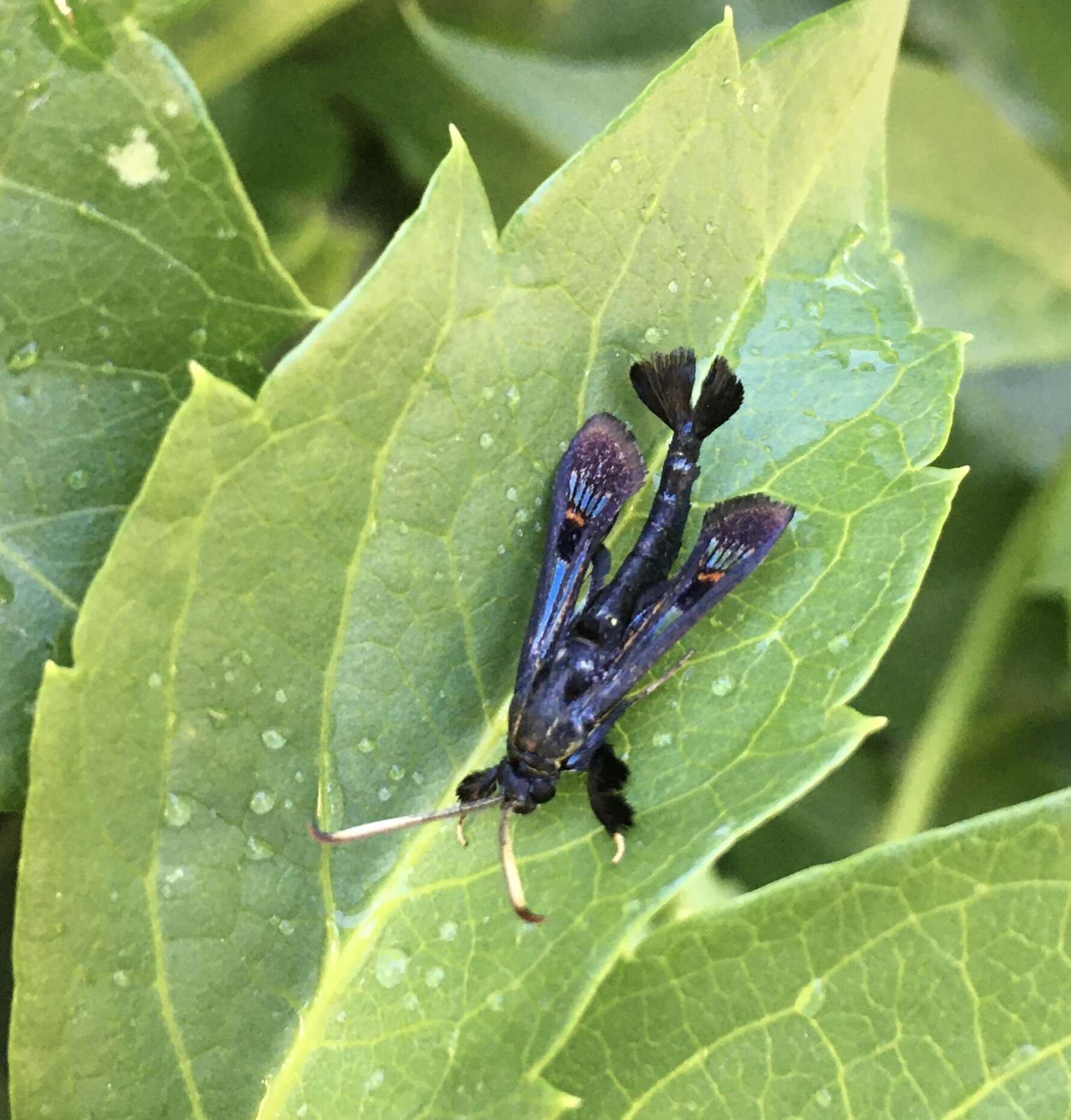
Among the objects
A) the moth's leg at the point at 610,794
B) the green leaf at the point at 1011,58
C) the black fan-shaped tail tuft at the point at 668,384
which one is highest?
the green leaf at the point at 1011,58

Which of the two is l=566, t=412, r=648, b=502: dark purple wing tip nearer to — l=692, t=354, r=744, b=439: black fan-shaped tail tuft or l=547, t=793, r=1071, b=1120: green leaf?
l=692, t=354, r=744, b=439: black fan-shaped tail tuft

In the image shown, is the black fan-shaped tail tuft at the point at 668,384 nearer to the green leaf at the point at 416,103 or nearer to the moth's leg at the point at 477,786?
the moth's leg at the point at 477,786

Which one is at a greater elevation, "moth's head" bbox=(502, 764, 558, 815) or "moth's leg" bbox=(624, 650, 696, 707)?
"moth's leg" bbox=(624, 650, 696, 707)

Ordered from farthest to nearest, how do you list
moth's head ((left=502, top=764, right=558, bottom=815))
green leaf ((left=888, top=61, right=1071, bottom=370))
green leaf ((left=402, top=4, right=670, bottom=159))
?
green leaf ((left=888, top=61, right=1071, bottom=370)) → green leaf ((left=402, top=4, right=670, bottom=159)) → moth's head ((left=502, top=764, right=558, bottom=815))

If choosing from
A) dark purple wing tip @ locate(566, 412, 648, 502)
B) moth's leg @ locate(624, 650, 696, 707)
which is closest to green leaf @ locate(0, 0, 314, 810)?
dark purple wing tip @ locate(566, 412, 648, 502)

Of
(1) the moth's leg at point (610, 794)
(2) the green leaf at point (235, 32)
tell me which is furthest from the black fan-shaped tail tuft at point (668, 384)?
(2) the green leaf at point (235, 32)
